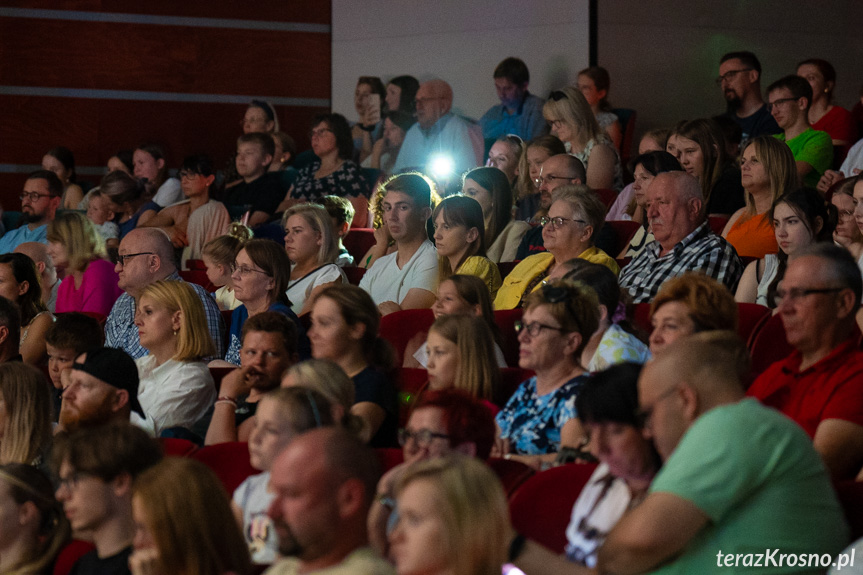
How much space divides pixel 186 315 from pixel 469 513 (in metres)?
1.75

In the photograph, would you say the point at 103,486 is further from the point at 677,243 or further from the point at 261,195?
the point at 261,195

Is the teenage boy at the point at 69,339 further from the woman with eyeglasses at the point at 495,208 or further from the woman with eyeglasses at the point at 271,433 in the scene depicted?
the woman with eyeglasses at the point at 495,208

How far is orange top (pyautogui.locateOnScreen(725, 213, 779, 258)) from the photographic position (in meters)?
3.55

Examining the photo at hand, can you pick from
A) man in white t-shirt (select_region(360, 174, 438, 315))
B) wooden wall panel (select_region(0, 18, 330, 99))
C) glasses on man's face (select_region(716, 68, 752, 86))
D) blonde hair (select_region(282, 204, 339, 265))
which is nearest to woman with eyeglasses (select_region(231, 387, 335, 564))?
man in white t-shirt (select_region(360, 174, 438, 315))

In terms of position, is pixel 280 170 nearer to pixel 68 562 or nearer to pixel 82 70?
pixel 82 70

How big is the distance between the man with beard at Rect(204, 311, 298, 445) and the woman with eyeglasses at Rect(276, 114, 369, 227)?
2.51 meters

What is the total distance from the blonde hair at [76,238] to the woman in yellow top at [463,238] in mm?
1414

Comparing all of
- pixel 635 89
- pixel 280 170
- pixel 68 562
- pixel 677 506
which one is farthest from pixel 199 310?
pixel 635 89

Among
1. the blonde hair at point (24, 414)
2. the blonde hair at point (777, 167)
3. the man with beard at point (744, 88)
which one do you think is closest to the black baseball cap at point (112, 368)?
the blonde hair at point (24, 414)

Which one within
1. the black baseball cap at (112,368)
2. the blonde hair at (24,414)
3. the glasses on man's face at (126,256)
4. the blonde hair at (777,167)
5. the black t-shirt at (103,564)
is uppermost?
the blonde hair at (777,167)

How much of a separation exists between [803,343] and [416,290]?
1.66 meters

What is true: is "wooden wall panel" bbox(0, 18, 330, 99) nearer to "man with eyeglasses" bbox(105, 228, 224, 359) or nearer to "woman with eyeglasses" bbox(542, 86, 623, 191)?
"woman with eyeglasses" bbox(542, 86, 623, 191)

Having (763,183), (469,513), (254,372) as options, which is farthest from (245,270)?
(469,513)

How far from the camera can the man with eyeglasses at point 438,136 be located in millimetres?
5391
